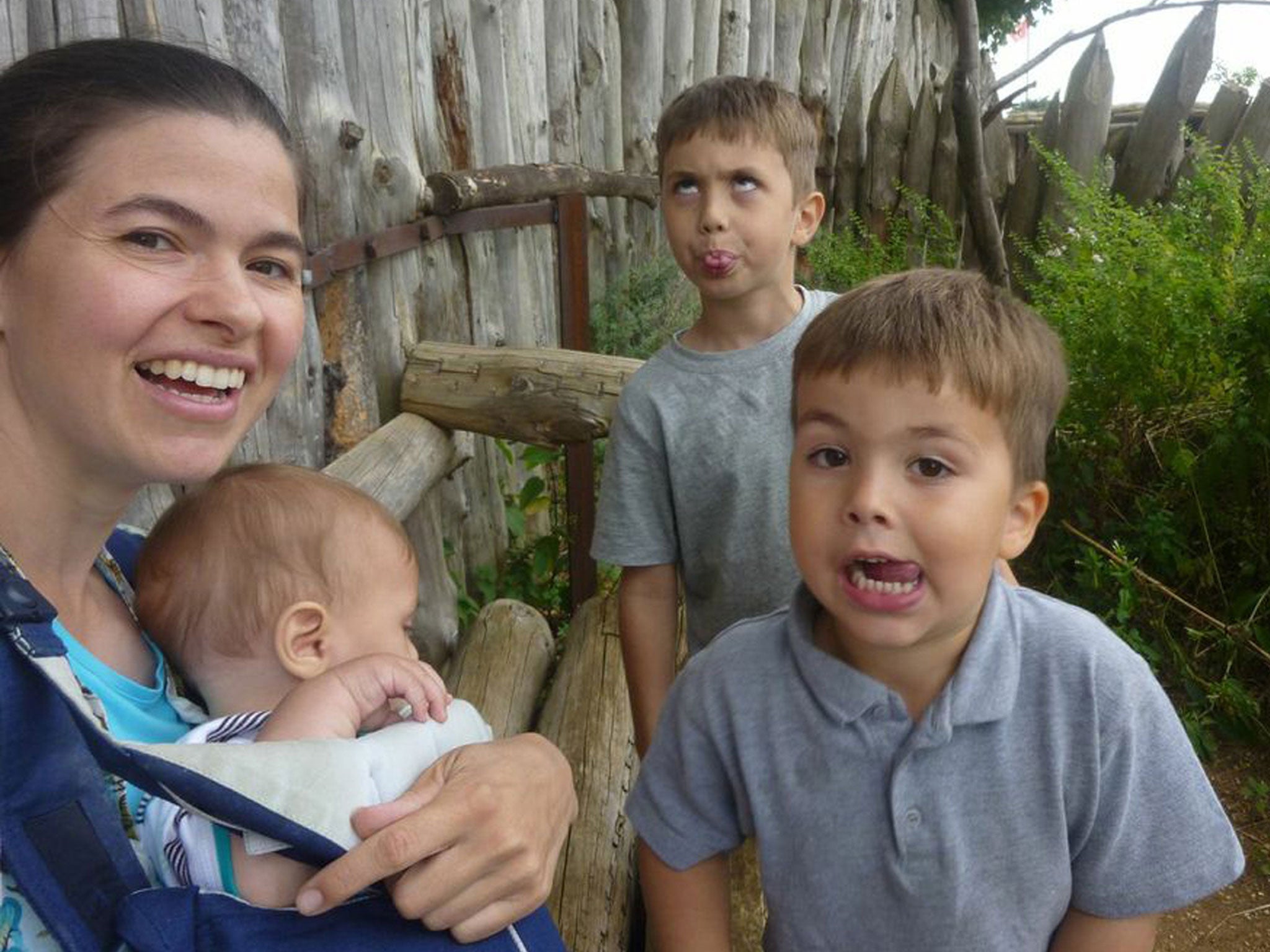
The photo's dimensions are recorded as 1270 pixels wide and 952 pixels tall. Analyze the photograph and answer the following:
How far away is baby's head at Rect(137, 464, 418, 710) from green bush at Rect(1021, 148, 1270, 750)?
2701 millimetres

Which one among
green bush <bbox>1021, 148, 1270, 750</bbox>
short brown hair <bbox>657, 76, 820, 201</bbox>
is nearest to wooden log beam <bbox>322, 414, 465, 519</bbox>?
short brown hair <bbox>657, 76, 820, 201</bbox>

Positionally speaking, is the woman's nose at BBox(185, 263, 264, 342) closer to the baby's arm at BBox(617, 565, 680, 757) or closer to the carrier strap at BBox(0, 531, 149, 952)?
the carrier strap at BBox(0, 531, 149, 952)

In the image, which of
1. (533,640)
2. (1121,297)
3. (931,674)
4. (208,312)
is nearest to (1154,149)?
(1121,297)

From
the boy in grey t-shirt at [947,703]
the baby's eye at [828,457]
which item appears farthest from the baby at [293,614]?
the baby's eye at [828,457]

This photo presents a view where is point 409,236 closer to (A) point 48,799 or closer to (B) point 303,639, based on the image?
(B) point 303,639

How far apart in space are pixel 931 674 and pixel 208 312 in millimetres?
1040

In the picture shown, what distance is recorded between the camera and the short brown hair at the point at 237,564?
1.42 meters

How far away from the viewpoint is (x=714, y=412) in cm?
228

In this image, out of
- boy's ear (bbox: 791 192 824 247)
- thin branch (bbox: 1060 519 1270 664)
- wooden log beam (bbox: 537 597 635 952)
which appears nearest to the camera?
wooden log beam (bbox: 537 597 635 952)

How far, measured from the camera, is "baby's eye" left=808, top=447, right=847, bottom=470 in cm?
138

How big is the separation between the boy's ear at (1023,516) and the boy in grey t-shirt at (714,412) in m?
0.83

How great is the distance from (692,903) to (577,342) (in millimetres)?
2880

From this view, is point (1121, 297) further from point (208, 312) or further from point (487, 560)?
point (208, 312)

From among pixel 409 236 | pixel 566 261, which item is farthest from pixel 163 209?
pixel 566 261
